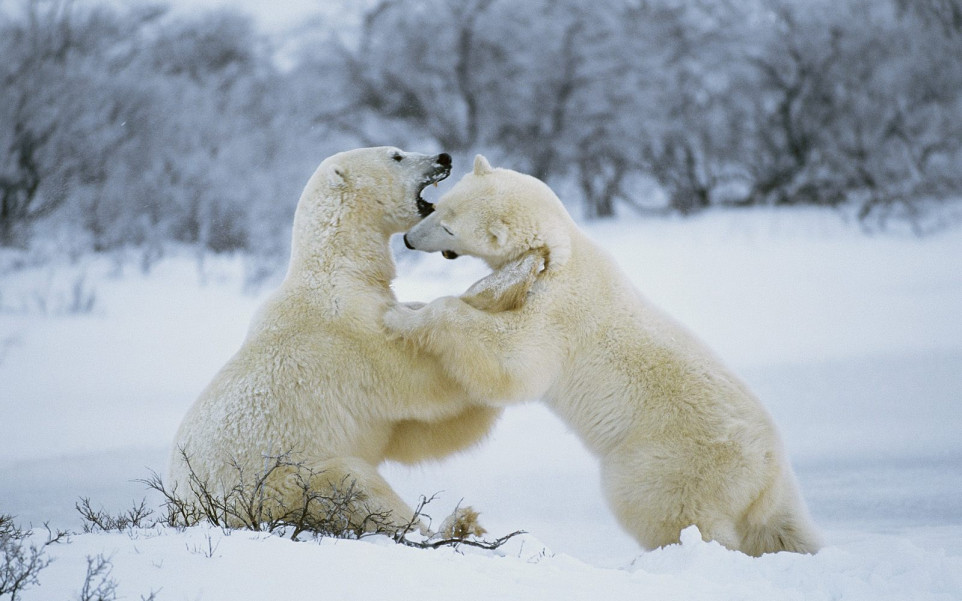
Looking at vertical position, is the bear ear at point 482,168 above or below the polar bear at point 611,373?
above

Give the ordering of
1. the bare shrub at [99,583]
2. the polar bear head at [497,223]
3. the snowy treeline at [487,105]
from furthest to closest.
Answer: the snowy treeline at [487,105], the polar bear head at [497,223], the bare shrub at [99,583]

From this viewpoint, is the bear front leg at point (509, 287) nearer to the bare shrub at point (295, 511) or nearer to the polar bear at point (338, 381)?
the polar bear at point (338, 381)

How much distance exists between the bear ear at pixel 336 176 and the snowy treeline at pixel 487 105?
6479mm

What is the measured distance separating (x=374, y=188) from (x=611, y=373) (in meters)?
1.14

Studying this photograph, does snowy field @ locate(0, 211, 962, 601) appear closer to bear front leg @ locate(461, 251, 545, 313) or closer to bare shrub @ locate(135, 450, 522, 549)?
bare shrub @ locate(135, 450, 522, 549)

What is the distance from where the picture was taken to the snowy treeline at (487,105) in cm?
1088

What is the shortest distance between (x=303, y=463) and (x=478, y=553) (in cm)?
62

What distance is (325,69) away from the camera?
1491 centimetres

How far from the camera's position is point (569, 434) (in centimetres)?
594

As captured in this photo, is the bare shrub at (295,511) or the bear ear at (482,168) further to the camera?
the bear ear at (482,168)

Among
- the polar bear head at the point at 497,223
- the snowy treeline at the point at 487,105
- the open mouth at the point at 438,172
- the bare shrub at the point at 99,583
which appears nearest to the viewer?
the bare shrub at the point at 99,583

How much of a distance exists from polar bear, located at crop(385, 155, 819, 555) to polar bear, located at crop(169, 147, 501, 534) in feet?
0.52

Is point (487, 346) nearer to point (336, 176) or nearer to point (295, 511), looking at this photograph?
point (295, 511)

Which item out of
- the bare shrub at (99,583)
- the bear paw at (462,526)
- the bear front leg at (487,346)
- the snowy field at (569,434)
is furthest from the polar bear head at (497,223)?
the bare shrub at (99,583)
